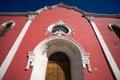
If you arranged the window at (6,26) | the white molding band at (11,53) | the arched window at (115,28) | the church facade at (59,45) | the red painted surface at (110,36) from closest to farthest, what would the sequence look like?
the white molding band at (11,53) → the church facade at (59,45) → the red painted surface at (110,36) → the window at (6,26) → the arched window at (115,28)

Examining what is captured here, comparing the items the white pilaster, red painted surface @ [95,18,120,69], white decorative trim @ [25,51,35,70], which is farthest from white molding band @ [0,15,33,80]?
red painted surface @ [95,18,120,69]

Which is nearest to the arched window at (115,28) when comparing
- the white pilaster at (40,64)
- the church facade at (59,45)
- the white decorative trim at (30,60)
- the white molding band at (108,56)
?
the church facade at (59,45)

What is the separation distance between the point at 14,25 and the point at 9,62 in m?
3.83

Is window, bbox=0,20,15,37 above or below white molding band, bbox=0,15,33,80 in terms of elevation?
above

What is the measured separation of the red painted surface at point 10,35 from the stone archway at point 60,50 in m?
2.04

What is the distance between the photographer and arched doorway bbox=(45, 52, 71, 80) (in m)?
7.26

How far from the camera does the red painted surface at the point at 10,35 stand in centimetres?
704

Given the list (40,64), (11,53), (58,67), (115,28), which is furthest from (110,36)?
(11,53)

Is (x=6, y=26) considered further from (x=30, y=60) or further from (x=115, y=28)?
(x=115, y=28)

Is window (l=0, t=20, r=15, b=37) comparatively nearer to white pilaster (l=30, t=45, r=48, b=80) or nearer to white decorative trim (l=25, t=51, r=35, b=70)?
white decorative trim (l=25, t=51, r=35, b=70)

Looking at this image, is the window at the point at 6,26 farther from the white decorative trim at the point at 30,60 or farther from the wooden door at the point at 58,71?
the wooden door at the point at 58,71

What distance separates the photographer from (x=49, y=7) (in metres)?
10.5

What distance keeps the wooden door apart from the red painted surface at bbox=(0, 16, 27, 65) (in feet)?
10.5

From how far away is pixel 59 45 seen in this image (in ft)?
26.7
